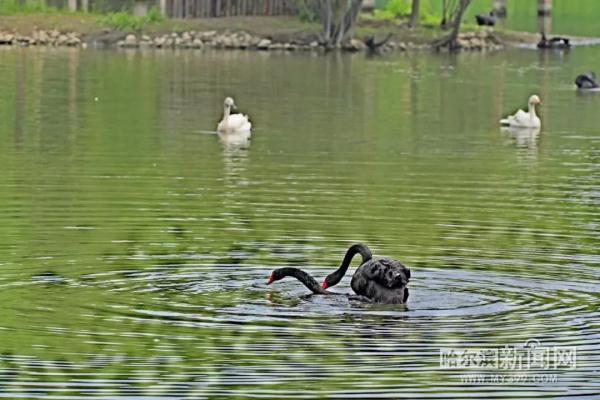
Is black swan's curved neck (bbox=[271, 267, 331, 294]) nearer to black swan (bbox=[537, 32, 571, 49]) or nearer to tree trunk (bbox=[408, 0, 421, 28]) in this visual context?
tree trunk (bbox=[408, 0, 421, 28])

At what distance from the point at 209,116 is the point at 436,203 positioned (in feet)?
50.3

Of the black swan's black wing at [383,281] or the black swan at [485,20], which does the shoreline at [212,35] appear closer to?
the black swan at [485,20]

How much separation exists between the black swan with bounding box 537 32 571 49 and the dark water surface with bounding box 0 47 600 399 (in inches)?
1469

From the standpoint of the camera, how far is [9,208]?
64.3ft

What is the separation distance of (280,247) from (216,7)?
58.2 metres

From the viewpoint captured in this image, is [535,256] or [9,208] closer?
[535,256]

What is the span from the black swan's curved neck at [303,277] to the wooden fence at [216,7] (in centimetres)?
6007

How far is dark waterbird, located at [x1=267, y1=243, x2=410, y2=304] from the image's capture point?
Result: 1400 cm

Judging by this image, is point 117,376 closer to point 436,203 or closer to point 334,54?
point 436,203

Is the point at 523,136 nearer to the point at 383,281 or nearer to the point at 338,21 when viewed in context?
the point at 383,281

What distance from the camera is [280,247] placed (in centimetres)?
1709

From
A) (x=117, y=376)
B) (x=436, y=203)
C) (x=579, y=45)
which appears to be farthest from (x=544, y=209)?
(x=579, y=45)

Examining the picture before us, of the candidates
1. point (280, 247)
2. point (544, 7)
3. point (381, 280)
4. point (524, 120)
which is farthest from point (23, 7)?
point (381, 280)

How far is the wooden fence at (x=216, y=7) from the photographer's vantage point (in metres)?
74.4
